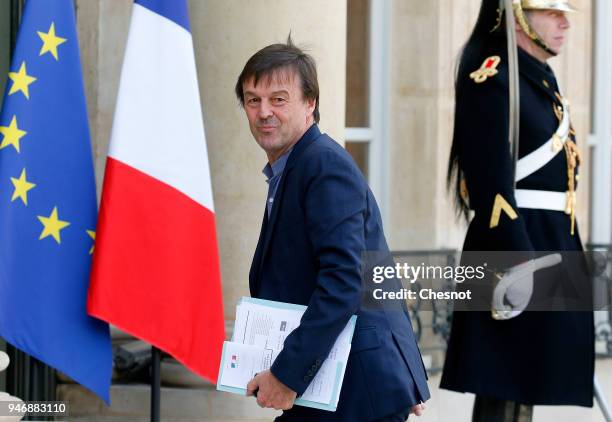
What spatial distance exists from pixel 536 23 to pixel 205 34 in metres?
1.60

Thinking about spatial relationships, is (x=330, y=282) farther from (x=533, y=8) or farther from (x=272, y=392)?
(x=533, y=8)

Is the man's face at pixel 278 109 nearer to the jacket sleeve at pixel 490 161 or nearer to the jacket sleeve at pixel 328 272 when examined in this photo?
the jacket sleeve at pixel 328 272

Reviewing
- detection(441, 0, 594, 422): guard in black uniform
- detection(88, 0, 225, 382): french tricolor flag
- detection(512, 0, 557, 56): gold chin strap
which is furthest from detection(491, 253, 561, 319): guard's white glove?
detection(88, 0, 225, 382): french tricolor flag

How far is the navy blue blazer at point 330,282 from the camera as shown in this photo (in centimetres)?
341

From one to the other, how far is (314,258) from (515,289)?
5.57ft

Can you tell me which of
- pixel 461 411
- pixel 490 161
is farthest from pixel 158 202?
pixel 461 411

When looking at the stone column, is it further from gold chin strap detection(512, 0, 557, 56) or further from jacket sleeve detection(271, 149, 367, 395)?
jacket sleeve detection(271, 149, 367, 395)

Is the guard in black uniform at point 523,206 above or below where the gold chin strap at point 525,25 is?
below

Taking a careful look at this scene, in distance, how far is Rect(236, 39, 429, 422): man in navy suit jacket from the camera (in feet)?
11.2

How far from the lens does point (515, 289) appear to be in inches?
200

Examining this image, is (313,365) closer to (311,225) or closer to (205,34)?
(311,225)

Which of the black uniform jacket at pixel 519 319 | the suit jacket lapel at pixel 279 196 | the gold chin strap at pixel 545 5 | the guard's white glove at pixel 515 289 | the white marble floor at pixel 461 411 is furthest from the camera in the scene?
the white marble floor at pixel 461 411

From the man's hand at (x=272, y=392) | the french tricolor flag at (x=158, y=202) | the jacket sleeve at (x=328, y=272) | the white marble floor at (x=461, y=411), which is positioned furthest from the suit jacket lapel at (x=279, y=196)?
the white marble floor at (x=461, y=411)

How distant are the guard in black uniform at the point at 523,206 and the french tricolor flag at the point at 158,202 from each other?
38.1 inches
